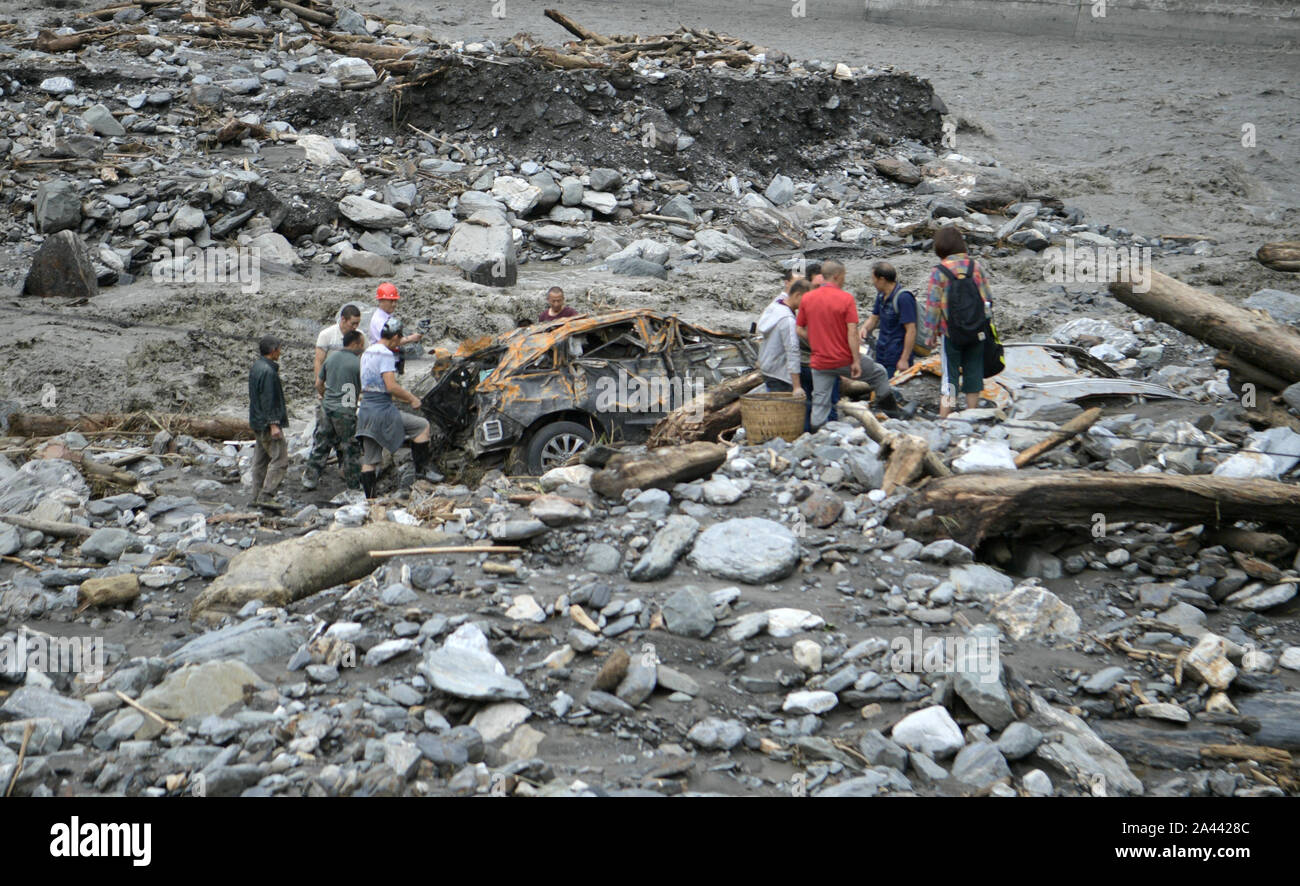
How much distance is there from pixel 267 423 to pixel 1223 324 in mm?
7796

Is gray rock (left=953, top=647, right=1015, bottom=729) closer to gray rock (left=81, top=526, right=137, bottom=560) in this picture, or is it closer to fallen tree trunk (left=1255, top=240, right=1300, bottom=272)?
gray rock (left=81, top=526, right=137, bottom=560)

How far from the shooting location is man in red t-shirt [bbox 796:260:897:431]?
832 centimetres

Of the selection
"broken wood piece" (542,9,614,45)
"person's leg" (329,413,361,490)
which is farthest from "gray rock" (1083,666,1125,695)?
"broken wood piece" (542,9,614,45)

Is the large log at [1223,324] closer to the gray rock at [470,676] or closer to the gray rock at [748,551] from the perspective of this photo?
the gray rock at [748,551]

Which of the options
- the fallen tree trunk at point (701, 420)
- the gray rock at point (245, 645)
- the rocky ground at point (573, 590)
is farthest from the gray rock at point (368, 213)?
the gray rock at point (245, 645)

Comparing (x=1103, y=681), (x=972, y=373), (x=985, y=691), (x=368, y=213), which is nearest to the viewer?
(x=985, y=691)

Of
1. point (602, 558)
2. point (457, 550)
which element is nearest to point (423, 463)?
point (457, 550)

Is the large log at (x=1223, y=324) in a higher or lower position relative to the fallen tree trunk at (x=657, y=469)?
higher

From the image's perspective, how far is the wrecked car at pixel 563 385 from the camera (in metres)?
8.76

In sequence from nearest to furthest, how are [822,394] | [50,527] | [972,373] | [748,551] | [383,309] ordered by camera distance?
[748,551]
[50,527]
[972,373]
[822,394]
[383,309]

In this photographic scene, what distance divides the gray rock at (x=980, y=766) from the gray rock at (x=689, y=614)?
1.48m

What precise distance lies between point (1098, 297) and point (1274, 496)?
9.39m

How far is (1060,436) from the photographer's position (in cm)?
751

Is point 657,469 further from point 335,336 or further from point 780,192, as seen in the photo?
point 780,192
